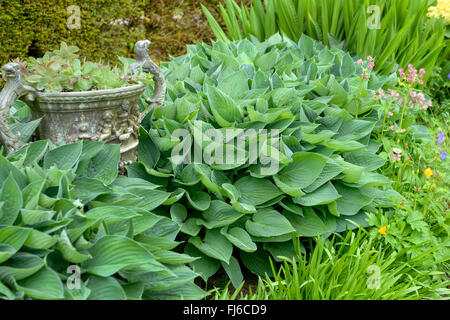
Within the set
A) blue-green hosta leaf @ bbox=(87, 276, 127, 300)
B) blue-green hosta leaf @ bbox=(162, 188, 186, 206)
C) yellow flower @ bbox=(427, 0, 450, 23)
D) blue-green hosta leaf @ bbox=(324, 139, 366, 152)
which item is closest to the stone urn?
blue-green hosta leaf @ bbox=(162, 188, 186, 206)

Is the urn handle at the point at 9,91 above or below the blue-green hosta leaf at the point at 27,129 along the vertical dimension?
above

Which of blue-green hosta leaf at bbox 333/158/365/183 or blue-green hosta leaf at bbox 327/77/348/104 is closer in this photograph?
blue-green hosta leaf at bbox 333/158/365/183

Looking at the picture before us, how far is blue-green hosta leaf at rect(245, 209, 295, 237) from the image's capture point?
90.2 inches

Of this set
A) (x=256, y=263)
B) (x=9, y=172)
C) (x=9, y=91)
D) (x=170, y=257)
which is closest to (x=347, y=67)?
(x=256, y=263)

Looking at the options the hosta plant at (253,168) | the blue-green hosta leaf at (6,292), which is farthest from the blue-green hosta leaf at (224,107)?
the blue-green hosta leaf at (6,292)

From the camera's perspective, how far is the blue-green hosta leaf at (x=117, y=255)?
1636mm

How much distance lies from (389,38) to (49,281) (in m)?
3.35

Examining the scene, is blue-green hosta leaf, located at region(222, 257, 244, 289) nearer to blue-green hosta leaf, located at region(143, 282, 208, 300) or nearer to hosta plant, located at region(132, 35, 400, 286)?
hosta plant, located at region(132, 35, 400, 286)

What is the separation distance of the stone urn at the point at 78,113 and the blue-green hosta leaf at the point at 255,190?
0.56m

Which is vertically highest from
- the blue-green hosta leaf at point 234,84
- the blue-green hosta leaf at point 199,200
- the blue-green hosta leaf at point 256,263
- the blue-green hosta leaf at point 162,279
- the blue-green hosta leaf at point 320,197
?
the blue-green hosta leaf at point 234,84

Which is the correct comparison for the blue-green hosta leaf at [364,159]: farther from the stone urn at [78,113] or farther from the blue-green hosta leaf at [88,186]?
the blue-green hosta leaf at [88,186]

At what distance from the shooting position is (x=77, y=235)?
1.64 metres

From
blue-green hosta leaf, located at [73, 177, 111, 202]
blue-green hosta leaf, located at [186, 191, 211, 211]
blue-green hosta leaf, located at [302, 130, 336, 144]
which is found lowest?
blue-green hosta leaf, located at [186, 191, 211, 211]
